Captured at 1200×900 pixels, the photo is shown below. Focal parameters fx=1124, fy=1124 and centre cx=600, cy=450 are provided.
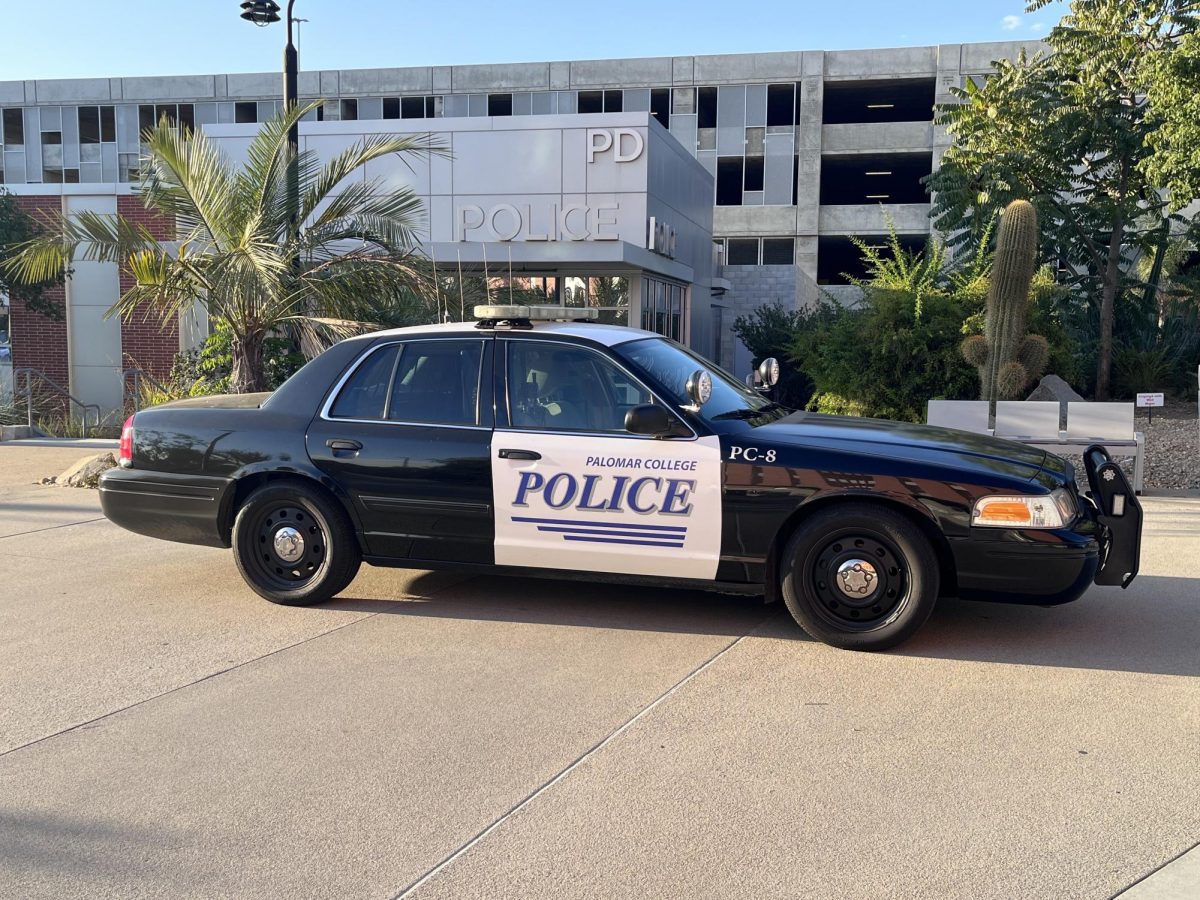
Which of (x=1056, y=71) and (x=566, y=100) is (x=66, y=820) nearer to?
(x=1056, y=71)

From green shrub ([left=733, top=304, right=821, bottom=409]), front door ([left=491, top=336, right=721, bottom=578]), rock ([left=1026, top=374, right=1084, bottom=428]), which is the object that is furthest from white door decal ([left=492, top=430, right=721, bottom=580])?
green shrub ([left=733, top=304, right=821, bottom=409])

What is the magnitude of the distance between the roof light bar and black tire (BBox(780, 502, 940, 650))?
1.90 m

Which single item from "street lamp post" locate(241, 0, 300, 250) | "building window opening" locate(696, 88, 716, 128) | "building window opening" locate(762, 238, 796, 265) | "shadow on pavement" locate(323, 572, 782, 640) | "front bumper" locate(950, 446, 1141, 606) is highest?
"building window opening" locate(696, 88, 716, 128)

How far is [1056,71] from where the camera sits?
20828 mm

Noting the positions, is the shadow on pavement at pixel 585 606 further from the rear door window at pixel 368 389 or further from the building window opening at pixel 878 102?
the building window opening at pixel 878 102

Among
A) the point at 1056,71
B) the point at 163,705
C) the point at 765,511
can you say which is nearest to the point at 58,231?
the point at 163,705

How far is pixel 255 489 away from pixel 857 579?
137 inches

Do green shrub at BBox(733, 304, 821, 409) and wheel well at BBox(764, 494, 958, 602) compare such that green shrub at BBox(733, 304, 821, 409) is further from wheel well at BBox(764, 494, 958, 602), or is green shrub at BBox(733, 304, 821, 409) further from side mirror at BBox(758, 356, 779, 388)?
wheel well at BBox(764, 494, 958, 602)

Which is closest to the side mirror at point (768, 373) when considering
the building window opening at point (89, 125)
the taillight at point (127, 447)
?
the taillight at point (127, 447)

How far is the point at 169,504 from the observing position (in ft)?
22.1

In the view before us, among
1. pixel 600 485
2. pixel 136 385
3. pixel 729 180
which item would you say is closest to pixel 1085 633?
pixel 600 485

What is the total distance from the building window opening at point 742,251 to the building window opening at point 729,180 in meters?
1.52

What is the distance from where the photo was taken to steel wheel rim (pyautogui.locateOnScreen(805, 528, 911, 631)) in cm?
554

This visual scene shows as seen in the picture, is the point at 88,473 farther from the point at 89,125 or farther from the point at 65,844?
the point at 89,125
